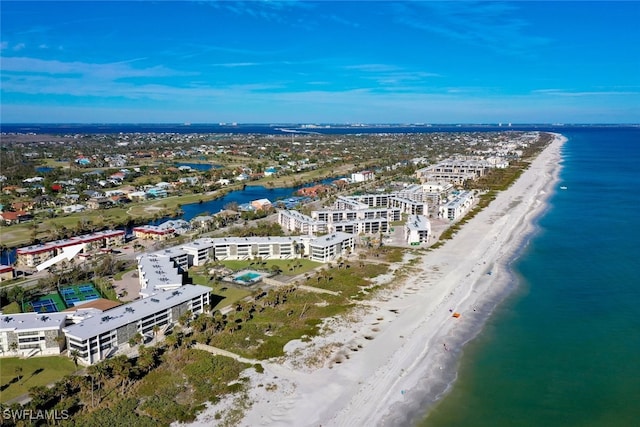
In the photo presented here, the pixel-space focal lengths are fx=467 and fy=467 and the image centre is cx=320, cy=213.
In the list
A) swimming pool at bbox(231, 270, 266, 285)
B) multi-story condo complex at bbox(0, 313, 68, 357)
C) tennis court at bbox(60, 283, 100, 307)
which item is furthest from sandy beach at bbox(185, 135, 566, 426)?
tennis court at bbox(60, 283, 100, 307)

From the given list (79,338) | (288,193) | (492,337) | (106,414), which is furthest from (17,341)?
(288,193)

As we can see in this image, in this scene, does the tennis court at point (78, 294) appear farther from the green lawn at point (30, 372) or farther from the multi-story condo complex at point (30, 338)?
the green lawn at point (30, 372)

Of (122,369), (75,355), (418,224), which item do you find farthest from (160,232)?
(122,369)

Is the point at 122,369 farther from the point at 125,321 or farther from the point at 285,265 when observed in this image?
the point at 285,265

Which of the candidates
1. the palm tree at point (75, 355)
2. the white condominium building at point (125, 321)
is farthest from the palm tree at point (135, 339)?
the palm tree at point (75, 355)

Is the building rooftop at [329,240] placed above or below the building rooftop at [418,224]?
below

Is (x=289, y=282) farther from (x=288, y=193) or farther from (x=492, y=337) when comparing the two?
(x=288, y=193)

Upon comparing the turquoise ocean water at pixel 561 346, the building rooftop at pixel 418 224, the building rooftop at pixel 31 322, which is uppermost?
the building rooftop at pixel 418 224

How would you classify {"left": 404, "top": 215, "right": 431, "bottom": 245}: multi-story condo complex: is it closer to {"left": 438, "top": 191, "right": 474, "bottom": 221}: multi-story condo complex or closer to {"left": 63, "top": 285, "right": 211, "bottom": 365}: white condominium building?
{"left": 438, "top": 191, "right": 474, "bottom": 221}: multi-story condo complex
